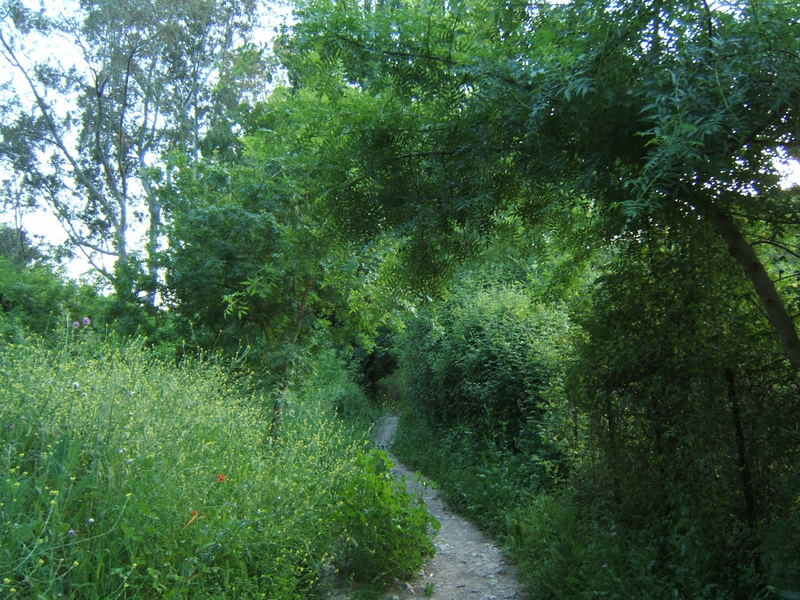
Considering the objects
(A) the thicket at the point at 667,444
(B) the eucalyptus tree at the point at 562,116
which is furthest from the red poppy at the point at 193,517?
(A) the thicket at the point at 667,444

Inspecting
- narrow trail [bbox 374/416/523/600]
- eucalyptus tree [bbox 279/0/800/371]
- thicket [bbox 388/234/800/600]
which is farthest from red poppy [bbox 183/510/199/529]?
thicket [bbox 388/234/800/600]

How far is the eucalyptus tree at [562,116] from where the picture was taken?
309 centimetres

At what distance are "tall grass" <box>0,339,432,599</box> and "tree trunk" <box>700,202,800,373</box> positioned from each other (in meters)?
3.51

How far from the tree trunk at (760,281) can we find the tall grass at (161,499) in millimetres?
3506

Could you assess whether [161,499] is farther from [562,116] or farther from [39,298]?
[39,298]

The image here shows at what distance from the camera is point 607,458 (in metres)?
5.62

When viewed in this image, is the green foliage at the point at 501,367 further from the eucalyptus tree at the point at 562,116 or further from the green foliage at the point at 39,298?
the green foliage at the point at 39,298

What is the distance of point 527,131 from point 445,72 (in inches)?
29.6

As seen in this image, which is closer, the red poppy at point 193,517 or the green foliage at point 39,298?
the red poppy at point 193,517

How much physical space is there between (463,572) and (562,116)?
4.67 m

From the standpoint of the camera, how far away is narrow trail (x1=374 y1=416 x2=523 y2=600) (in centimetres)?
563

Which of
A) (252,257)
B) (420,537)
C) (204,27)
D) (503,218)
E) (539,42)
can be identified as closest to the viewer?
(539,42)

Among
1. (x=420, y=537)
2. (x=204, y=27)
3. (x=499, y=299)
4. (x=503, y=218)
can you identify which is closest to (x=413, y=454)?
(x=499, y=299)

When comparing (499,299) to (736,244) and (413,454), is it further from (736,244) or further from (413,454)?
(736,244)
